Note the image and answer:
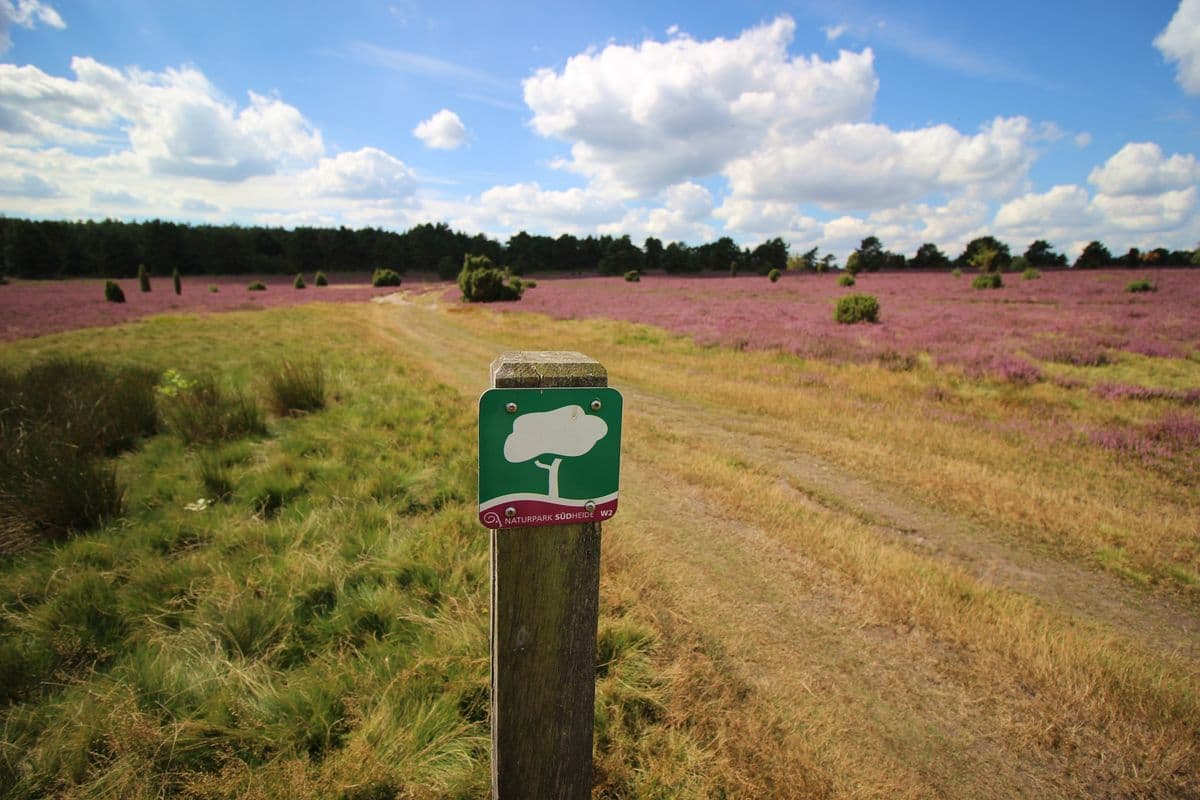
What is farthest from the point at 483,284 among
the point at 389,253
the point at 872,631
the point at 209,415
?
the point at 389,253

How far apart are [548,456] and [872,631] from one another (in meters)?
3.44

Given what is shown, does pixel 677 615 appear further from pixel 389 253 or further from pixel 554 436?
pixel 389 253

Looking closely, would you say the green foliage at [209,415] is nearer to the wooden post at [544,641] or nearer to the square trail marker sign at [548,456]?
the wooden post at [544,641]

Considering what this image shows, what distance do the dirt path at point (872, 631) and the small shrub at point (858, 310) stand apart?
49.3 ft

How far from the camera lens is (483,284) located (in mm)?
35781

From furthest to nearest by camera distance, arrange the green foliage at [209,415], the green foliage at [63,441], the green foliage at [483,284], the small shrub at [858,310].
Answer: the green foliage at [483,284] < the small shrub at [858,310] < the green foliage at [209,415] < the green foliage at [63,441]

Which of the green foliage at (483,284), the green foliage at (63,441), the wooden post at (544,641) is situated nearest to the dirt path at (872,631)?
the wooden post at (544,641)

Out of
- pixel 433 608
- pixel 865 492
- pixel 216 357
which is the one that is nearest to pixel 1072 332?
pixel 865 492

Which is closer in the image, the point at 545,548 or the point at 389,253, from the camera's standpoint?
the point at 545,548

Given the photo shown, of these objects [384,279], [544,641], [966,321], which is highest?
[384,279]

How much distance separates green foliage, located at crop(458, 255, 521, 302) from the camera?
1406 inches

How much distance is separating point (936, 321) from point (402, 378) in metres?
19.7

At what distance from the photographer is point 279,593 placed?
3379 millimetres

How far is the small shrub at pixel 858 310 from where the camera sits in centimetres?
1928
